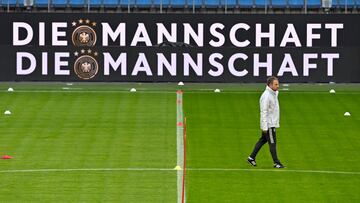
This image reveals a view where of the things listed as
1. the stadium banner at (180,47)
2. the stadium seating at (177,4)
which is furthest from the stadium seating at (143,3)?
the stadium banner at (180,47)

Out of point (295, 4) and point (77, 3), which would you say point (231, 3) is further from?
point (77, 3)

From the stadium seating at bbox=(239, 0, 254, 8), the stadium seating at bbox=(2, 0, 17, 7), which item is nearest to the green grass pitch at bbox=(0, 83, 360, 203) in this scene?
the stadium seating at bbox=(2, 0, 17, 7)

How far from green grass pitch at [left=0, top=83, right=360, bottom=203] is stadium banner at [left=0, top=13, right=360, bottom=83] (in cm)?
47

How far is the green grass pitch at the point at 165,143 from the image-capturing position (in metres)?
21.6

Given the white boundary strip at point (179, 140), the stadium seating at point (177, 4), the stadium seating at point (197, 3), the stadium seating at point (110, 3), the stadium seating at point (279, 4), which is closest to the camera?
the white boundary strip at point (179, 140)

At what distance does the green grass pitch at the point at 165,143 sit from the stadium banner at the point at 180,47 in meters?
0.47

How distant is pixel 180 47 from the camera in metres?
Result: 42.0

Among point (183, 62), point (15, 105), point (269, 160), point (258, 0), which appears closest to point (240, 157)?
point (269, 160)

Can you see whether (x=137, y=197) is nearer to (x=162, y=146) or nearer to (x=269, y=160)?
(x=269, y=160)

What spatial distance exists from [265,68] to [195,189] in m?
20.6

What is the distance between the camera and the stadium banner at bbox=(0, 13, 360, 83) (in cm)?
4181

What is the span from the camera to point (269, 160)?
83.3 ft

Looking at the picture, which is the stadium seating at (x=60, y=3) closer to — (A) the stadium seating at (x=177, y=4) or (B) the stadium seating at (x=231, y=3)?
(A) the stadium seating at (x=177, y=4)

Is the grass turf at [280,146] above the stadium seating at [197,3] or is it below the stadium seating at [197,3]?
below
